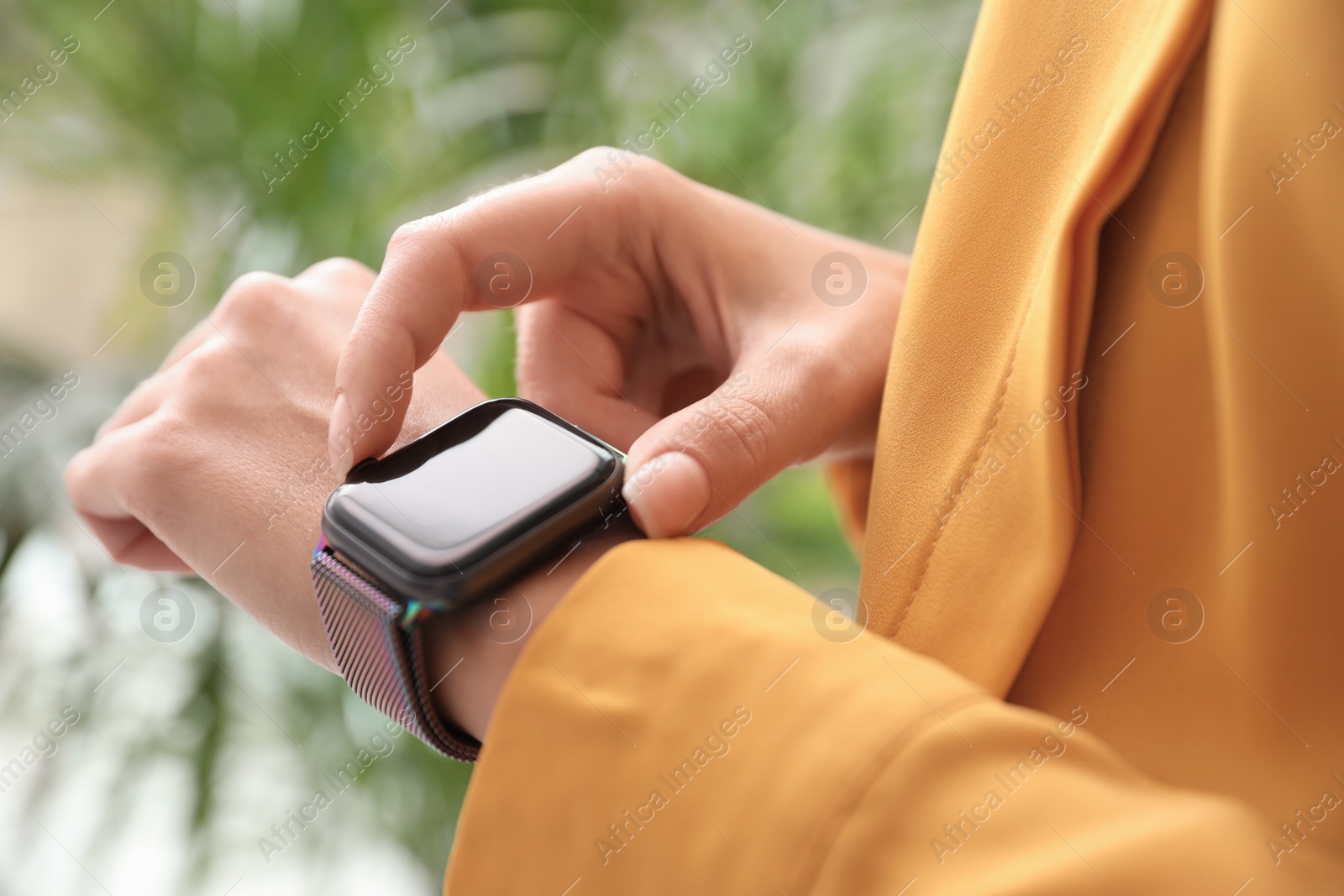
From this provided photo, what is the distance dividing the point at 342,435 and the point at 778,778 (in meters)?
0.33

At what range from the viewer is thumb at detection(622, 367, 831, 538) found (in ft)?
1.60

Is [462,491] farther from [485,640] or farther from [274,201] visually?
[274,201]

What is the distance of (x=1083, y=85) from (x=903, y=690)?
35 cm

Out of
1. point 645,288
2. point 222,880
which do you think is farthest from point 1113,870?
point 222,880

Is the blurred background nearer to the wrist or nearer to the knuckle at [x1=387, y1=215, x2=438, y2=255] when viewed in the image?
the knuckle at [x1=387, y1=215, x2=438, y2=255]

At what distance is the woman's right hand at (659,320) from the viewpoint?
541 millimetres

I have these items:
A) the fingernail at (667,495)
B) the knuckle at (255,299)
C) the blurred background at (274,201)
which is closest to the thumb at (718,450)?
the fingernail at (667,495)

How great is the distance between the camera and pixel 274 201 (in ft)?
3.32

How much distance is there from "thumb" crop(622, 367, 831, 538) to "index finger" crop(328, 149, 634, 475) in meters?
0.16

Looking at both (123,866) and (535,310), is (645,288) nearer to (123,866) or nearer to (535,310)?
(535,310)

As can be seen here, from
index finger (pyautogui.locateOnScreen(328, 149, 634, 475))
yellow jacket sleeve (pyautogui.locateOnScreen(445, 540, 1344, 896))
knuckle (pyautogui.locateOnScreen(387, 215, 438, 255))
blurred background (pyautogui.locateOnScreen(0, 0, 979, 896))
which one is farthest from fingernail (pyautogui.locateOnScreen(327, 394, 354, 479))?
blurred background (pyautogui.locateOnScreen(0, 0, 979, 896))

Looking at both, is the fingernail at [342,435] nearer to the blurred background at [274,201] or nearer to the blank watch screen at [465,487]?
the blank watch screen at [465,487]

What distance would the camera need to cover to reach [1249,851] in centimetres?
31

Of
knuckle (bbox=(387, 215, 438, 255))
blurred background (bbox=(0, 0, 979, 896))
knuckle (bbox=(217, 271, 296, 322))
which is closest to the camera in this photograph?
knuckle (bbox=(387, 215, 438, 255))
